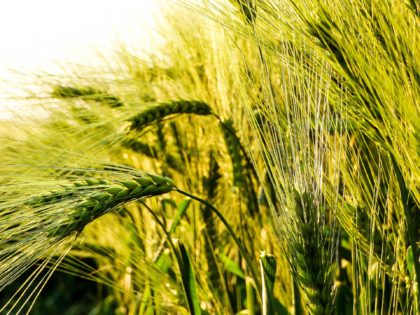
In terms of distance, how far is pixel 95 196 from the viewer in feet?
2.68

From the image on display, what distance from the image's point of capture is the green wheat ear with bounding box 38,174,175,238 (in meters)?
0.80

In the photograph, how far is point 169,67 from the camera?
1558mm

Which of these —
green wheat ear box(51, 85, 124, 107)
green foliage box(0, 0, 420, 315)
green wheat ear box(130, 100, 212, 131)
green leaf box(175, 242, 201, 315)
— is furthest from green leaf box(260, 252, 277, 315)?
green wheat ear box(51, 85, 124, 107)

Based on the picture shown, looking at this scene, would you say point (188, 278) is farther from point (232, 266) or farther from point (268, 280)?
point (232, 266)

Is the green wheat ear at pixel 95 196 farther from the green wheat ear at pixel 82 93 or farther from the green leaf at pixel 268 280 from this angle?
the green wheat ear at pixel 82 93

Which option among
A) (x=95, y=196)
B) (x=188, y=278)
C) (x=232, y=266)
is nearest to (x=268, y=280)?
(x=188, y=278)

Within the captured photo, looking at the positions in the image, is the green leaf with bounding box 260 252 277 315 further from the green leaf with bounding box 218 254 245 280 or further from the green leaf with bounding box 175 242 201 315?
the green leaf with bounding box 218 254 245 280

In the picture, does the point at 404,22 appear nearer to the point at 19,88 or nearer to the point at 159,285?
the point at 159,285

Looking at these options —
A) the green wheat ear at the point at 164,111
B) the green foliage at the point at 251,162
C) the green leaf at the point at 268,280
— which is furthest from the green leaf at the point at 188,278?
the green wheat ear at the point at 164,111

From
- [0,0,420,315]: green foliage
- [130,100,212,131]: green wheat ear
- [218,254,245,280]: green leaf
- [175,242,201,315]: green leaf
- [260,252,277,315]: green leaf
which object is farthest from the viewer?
[218,254,245,280]: green leaf

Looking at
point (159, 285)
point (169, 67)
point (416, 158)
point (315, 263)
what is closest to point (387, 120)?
point (416, 158)

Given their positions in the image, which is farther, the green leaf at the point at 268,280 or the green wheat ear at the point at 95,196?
the green leaf at the point at 268,280

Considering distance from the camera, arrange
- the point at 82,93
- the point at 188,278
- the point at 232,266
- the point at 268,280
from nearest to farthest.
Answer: the point at 268,280, the point at 188,278, the point at 232,266, the point at 82,93

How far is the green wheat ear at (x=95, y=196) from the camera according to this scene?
80cm
